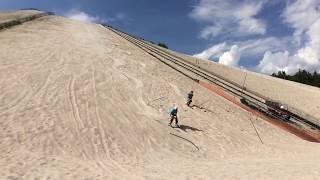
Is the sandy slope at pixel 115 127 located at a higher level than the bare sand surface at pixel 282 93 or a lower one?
lower

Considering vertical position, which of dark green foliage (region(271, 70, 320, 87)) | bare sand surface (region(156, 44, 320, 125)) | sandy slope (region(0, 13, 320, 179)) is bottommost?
sandy slope (region(0, 13, 320, 179))

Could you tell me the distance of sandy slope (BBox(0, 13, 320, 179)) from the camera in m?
17.9

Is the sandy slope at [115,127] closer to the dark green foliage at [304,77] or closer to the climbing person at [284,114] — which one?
the climbing person at [284,114]

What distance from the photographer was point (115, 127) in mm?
23453

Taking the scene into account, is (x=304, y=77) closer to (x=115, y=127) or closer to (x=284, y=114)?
(x=284, y=114)

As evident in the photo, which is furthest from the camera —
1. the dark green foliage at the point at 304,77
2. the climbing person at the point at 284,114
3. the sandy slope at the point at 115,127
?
the dark green foliage at the point at 304,77

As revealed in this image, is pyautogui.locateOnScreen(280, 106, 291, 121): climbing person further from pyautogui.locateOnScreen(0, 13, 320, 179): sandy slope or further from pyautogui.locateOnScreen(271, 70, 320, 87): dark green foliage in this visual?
pyautogui.locateOnScreen(271, 70, 320, 87): dark green foliage

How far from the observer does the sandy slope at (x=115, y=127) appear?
17875 mm

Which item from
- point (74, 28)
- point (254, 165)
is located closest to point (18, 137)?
point (254, 165)

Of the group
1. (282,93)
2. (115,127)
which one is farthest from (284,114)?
(115,127)


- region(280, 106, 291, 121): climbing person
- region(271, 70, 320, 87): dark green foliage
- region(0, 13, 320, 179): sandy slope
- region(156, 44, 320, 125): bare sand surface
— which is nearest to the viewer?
region(0, 13, 320, 179): sandy slope

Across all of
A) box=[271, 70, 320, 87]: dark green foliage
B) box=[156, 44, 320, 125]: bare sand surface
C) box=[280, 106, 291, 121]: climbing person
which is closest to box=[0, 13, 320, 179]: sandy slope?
box=[280, 106, 291, 121]: climbing person

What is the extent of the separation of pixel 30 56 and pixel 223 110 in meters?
15.0

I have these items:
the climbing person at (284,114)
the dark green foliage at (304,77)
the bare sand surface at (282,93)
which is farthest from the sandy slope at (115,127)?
the dark green foliage at (304,77)
